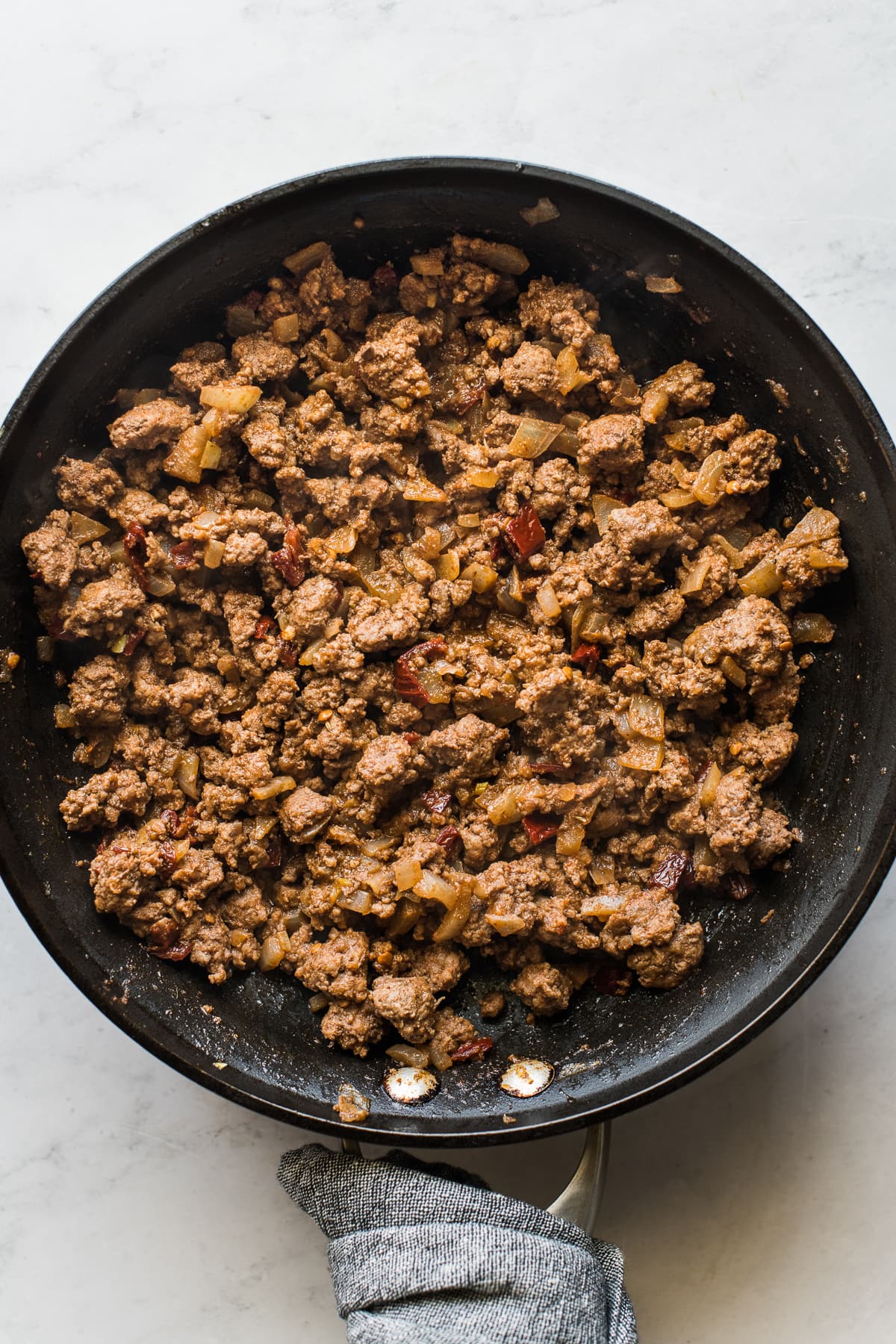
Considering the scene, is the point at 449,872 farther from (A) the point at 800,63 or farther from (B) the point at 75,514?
(A) the point at 800,63

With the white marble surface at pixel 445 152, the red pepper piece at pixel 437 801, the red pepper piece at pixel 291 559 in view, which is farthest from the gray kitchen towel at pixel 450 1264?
the red pepper piece at pixel 291 559

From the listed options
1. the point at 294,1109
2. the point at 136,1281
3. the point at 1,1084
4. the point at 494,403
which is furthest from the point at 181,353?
the point at 136,1281

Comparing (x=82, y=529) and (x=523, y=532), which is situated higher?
(x=523, y=532)

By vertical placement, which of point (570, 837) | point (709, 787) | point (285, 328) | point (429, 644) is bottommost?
point (570, 837)

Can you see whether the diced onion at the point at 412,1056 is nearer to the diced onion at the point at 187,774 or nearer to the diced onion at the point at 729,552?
the diced onion at the point at 187,774

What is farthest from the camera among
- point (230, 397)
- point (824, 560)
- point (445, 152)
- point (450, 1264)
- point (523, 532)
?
point (445, 152)

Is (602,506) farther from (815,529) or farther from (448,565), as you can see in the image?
(815,529)

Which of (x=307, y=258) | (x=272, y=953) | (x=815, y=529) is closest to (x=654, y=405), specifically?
(x=815, y=529)
